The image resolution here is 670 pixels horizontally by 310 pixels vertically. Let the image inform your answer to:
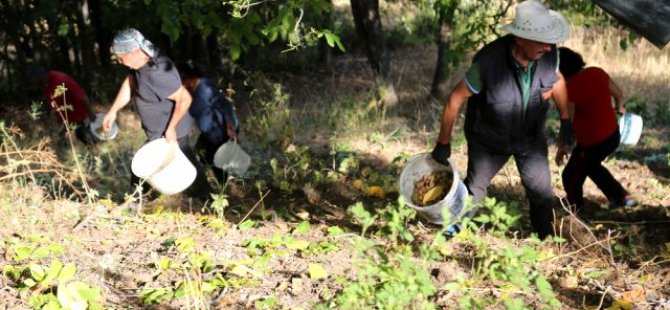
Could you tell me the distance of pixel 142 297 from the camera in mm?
3072

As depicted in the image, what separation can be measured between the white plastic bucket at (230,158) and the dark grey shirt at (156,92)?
590mm

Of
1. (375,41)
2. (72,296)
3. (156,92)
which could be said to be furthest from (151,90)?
(375,41)

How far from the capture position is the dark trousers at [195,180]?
187 inches

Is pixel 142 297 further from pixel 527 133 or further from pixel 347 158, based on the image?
pixel 347 158

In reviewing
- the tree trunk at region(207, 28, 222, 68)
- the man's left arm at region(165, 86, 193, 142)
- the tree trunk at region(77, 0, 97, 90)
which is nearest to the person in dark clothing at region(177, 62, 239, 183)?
the man's left arm at region(165, 86, 193, 142)

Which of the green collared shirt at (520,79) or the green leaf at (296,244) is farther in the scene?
the green leaf at (296,244)

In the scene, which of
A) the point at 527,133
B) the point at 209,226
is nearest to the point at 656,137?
the point at 527,133

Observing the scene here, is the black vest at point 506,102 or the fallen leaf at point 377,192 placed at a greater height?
the black vest at point 506,102

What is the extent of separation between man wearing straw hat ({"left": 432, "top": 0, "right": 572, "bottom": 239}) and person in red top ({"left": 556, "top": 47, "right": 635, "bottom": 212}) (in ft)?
1.63

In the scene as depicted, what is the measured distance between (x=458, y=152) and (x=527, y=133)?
3047mm

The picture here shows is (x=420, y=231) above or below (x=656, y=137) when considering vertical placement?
above

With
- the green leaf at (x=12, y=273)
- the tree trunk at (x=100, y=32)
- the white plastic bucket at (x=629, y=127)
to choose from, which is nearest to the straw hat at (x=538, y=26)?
the white plastic bucket at (x=629, y=127)

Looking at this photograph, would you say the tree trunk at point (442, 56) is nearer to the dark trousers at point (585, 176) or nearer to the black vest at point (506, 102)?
the dark trousers at point (585, 176)

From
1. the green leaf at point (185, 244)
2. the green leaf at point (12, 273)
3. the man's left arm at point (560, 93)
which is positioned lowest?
the green leaf at point (185, 244)
